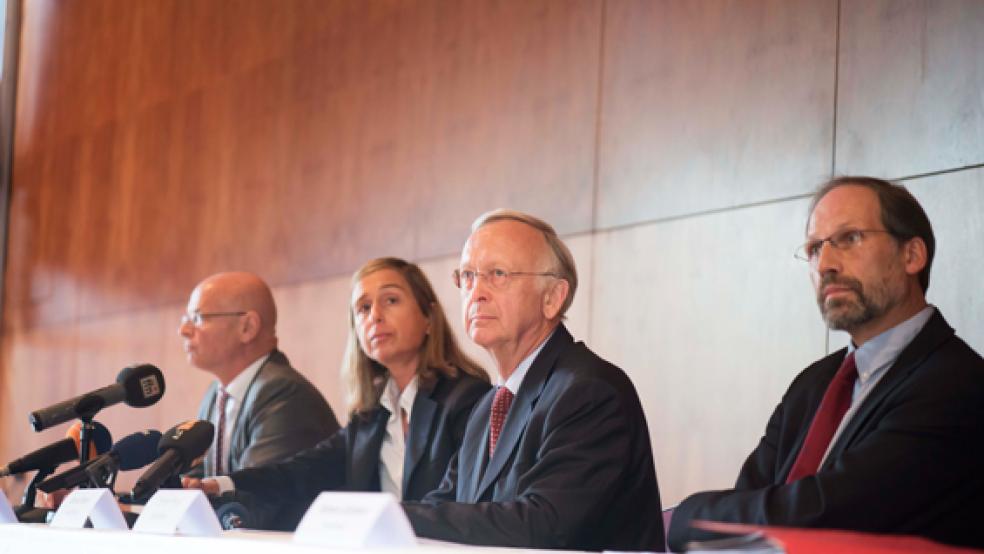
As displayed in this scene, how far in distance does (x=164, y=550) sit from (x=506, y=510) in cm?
85

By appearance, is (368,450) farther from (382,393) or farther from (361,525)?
(361,525)

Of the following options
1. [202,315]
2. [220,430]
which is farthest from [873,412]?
[202,315]

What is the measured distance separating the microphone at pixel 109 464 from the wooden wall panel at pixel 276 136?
2.10 m

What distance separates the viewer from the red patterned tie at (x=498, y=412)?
9.70ft

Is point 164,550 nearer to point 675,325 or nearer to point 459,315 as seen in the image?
point 675,325

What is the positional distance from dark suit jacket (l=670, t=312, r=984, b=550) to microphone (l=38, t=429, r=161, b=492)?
1365 mm

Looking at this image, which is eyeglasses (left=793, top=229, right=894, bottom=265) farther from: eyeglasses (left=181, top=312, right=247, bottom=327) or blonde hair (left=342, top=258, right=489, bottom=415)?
eyeglasses (left=181, top=312, right=247, bottom=327)

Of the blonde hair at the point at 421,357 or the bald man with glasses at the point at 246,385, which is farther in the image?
the bald man with glasses at the point at 246,385

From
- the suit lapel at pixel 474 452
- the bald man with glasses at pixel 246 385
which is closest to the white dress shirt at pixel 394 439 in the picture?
the bald man with glasses at pixel 246 385

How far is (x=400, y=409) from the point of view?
3834 mm

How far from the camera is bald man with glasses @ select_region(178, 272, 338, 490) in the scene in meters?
4.26

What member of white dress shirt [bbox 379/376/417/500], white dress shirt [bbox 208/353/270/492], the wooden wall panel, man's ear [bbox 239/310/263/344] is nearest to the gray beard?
white dress shirt [bbox 379/376/417/500]

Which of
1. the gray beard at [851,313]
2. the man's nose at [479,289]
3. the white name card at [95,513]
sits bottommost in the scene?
the white name card at [95,513]

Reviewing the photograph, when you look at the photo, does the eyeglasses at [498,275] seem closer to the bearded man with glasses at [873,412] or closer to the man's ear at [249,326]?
the bearded man with glasses at [873,412]
